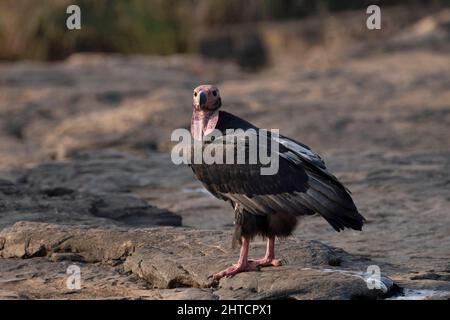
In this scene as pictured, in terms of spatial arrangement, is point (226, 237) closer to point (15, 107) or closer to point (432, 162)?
point (432, 162)

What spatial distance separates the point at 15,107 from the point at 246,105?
9.20ft

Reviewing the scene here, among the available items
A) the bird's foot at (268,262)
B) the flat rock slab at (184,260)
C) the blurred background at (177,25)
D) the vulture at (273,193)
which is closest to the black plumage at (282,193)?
the vulture at (273,193)

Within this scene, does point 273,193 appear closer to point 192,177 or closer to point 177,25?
point 192,177

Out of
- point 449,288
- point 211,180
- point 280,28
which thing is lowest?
point 449,288

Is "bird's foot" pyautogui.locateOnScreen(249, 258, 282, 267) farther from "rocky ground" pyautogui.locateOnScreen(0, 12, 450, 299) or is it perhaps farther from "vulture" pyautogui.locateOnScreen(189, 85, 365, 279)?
"rocky ground" pyautogui.locateOnScreen(0, 12, 450, 299)

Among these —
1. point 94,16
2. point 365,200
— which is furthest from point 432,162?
point 94,16

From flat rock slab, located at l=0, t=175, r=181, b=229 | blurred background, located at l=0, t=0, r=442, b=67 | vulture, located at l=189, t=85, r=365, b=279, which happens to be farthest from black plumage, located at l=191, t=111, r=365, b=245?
blurred background, located at l=0, t=0, r=442, b=67

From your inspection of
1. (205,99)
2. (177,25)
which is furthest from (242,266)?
(177,25)

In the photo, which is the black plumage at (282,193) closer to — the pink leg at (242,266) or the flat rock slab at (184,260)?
the pink leg at (242,266)

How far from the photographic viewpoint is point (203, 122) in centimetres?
622

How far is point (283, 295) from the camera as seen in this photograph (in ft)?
17.6

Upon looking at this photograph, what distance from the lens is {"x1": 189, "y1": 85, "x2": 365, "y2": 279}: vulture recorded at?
5.73 m

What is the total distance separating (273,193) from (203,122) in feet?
2.18

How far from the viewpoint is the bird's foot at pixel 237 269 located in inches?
222
